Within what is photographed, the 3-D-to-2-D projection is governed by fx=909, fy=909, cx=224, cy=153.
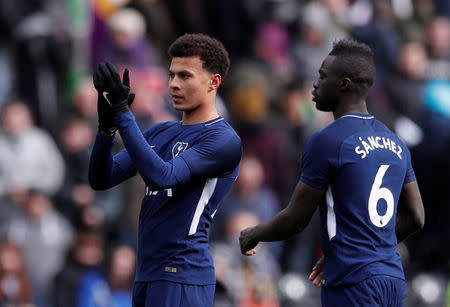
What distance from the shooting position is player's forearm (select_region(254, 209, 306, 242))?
503 cm

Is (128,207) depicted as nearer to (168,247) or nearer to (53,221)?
(53,221)

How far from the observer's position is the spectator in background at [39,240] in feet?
29.5

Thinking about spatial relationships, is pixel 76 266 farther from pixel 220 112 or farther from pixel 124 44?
pixel 124 44

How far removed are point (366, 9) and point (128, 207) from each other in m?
5.38

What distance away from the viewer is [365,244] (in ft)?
15.9

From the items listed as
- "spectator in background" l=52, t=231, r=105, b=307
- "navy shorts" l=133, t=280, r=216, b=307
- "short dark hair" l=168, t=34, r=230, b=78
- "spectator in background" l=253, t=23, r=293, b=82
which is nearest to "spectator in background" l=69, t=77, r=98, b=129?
"spectator in background" l=52, t=231, r=105, b=307

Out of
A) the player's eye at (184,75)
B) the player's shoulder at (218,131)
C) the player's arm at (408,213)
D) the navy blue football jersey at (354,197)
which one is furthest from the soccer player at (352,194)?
the player's eye at (184,75)

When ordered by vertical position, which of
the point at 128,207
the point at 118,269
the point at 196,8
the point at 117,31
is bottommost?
the point at 118,269

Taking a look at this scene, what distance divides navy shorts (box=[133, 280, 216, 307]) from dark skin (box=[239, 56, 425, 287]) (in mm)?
370

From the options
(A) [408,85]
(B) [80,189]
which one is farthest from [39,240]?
(A) [408,85]

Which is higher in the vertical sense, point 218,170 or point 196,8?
point 196,8

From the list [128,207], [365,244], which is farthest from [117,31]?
[365,244]

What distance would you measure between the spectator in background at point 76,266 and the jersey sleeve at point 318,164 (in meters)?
4.58

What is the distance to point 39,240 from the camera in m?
9.09
